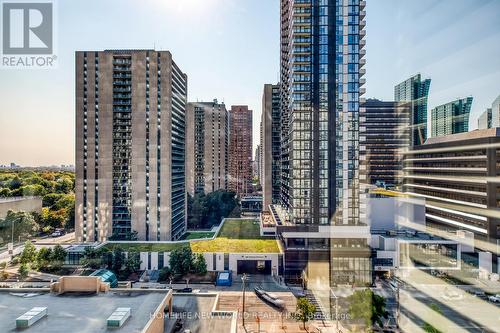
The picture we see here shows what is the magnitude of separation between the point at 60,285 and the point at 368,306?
18.9ft

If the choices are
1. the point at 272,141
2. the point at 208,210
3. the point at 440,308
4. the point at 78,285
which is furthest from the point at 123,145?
the point at 440,308

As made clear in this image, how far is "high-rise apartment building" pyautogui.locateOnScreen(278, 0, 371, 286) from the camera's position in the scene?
10031mm

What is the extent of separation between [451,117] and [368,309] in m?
4.11

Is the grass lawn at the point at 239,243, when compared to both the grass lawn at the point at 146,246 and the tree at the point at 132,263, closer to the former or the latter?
the grass lawn at the point at 146,246

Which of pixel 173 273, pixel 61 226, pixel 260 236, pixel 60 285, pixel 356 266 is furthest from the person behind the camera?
pixel 61 226

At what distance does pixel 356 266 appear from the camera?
927 cm

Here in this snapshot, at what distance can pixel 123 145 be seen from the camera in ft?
46.8

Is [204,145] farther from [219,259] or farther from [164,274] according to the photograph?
[164,274]

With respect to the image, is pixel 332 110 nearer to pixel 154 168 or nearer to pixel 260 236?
pixel 260 236

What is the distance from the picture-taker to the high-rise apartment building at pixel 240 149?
2912 cm

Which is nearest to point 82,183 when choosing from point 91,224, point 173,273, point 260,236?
point 91,224

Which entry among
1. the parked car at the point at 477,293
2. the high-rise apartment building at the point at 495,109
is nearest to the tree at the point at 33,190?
the high-rise apartment building at the point at 495,109

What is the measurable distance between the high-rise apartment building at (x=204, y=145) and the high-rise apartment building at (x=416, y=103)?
20213 millimetres

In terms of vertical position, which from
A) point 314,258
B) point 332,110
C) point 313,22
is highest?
point 313,22
